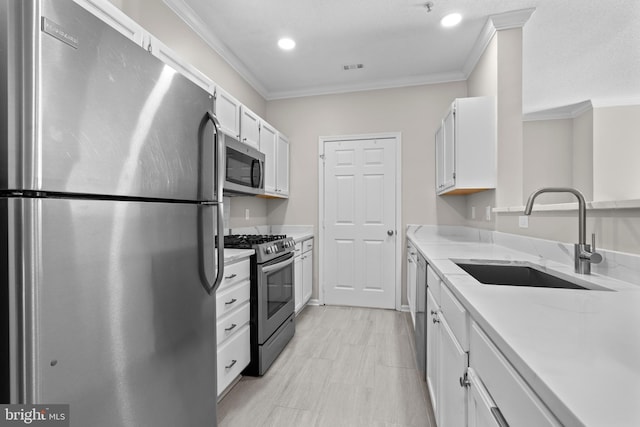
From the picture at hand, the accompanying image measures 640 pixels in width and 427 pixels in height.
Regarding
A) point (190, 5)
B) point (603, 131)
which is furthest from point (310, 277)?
point (603, 131)

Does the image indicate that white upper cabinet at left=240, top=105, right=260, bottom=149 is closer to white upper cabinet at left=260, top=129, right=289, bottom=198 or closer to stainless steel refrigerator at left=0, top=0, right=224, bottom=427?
white upper cabinet at left=260, top=129, right=289, bottom=198

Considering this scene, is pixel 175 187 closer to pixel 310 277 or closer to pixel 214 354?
pixel 214 354

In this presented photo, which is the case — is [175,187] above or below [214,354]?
above

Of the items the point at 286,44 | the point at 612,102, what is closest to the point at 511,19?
the point at 612,102

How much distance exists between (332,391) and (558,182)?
3.24m

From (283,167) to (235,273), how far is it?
6.98 feet

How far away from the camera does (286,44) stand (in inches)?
115

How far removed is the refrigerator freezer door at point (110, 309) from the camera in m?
0.66

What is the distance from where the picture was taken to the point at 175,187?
110cm

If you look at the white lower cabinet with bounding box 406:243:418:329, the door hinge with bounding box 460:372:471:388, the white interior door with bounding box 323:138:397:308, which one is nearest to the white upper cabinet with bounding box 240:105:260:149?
the white interior door with bounding box 323:138:397:308

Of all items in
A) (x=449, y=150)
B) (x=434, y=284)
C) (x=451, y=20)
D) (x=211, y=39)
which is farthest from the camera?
(x=449, y=150)

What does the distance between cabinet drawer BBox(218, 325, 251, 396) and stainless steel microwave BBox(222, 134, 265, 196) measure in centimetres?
105

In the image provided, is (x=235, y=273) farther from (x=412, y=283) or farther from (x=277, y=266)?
(x=412, y=283)

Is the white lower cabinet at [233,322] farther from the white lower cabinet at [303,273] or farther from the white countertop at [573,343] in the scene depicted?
A: the white countertop at [573,343]
